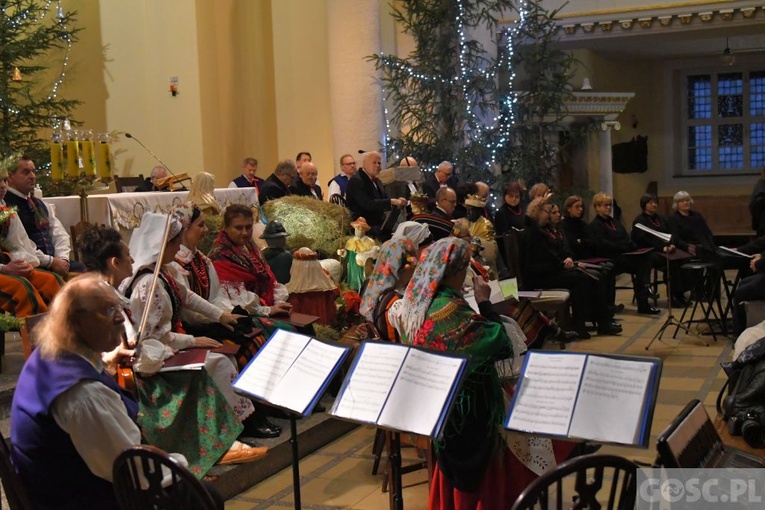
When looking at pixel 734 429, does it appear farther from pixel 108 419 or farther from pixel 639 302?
pixel 639 302

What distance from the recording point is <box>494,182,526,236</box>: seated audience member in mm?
9594

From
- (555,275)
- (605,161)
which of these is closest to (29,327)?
(555,275)

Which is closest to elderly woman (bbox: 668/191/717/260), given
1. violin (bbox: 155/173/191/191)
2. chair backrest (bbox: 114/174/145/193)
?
violin (bbox: 155/173/191/191)

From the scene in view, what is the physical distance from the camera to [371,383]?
3.21m

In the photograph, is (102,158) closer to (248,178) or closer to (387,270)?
(387,270)

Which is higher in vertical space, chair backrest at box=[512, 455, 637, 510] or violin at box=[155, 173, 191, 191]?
violin at box=[155, 173, 191, 191]

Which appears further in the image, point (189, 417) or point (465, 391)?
point (189, 417)

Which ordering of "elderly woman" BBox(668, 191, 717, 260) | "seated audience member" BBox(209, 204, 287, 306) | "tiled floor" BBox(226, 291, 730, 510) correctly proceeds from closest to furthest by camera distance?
"tiled floor" BBox(226, 291, 730, 510), "seated audience member" BBox(209, 204, 287, 306), "elderly woman" BBox(668, 191, 717, 260)

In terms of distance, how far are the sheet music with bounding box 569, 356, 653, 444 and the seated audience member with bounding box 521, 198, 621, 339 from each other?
6.13 meters

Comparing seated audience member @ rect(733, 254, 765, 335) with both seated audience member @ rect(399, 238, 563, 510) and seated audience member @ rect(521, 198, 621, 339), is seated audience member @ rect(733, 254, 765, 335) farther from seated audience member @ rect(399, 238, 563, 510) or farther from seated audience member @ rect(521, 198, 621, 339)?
seated audience member @ rect(399, 238, 563, 510)

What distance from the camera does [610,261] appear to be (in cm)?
998

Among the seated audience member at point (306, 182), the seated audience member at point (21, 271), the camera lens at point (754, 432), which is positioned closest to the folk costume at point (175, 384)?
the seated audience member at point (21, 271)

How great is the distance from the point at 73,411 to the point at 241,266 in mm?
3184

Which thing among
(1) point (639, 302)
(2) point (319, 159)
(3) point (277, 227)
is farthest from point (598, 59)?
(3) point (277, 227)
